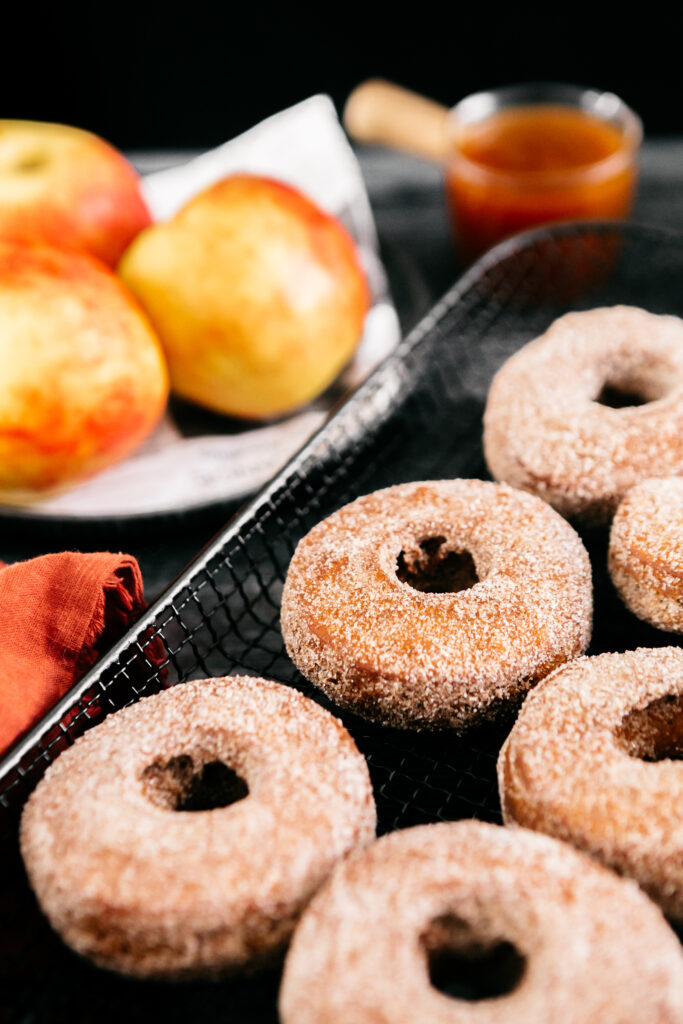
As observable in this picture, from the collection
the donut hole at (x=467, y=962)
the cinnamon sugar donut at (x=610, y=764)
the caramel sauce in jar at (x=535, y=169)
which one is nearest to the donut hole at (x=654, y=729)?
the cinnamon sugar donut at (x=610, y=764)

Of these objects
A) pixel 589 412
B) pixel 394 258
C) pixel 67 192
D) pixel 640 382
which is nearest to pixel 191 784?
pixel 589 412

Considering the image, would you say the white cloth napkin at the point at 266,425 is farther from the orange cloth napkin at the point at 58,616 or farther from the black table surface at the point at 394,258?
the orange cloth napkin at the point at 58,616

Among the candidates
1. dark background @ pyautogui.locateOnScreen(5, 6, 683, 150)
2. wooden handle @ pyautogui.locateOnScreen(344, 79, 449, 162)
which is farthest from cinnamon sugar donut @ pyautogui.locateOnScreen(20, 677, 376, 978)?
dark background @ pyautogui.locateOnScreen(5, 6, 683, 150)

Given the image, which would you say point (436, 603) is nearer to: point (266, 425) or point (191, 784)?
point (191, 784)

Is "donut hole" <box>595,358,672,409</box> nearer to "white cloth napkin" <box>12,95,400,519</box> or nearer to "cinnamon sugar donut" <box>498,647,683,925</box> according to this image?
"white cloth napkin" <box>12,95,400,519</box>

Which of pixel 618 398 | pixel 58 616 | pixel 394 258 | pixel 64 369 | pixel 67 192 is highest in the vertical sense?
pixel 67 192

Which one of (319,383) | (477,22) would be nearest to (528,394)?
(319,383)
